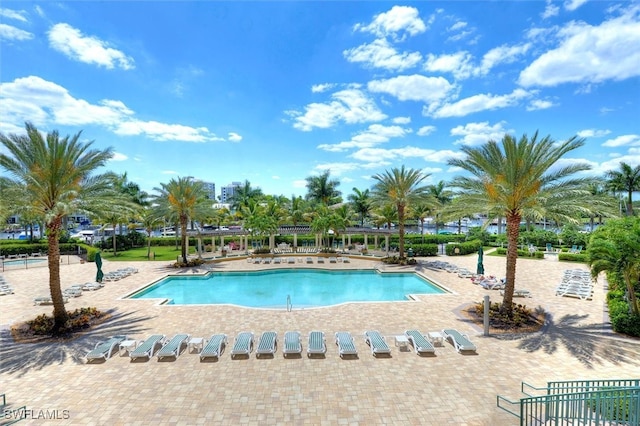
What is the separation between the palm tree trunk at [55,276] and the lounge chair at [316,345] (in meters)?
10.9

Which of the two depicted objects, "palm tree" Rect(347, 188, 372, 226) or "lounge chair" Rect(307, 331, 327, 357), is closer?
"lounge chair" Rect(307, 331, 327, 357)

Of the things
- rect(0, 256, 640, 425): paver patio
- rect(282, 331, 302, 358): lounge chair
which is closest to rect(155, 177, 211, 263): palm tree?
rect(0, 256, 640, 425): paver patio

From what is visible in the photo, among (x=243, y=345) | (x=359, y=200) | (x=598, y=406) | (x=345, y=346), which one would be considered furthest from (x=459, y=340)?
(x=359, y=200)

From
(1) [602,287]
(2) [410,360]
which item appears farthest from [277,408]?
(1) [602,287]

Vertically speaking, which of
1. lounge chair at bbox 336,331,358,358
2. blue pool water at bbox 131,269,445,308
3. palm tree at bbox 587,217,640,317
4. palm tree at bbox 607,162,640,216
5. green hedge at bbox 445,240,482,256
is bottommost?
blue pool water at bbox 131,269,445,308

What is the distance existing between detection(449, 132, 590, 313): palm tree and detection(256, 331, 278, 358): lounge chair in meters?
10.8

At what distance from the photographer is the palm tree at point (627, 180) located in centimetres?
4312

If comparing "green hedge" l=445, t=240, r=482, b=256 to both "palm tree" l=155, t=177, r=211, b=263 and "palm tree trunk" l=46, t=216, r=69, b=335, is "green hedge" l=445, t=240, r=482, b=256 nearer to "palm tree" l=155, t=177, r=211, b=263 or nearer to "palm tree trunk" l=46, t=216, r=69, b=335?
"palm tree" l=155, t=177, r=211, b=263

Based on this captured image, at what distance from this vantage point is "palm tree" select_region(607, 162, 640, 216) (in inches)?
1698

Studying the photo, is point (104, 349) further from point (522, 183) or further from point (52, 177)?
point (522, 183)

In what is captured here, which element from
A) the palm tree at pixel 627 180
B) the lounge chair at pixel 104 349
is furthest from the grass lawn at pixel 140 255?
the palm tree at pixel 627 180

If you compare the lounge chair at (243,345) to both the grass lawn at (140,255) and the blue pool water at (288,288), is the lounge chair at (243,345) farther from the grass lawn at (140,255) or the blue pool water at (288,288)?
the grass lawn at (140,255)

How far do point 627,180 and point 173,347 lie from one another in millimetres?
56995

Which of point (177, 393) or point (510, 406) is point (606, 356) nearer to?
point (510, 406)
